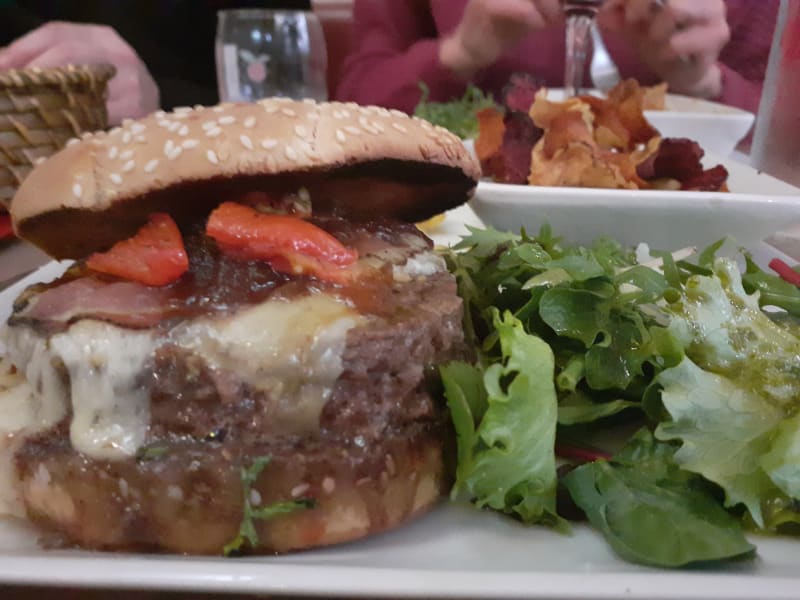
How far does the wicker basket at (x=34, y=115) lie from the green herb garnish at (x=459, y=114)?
148cm

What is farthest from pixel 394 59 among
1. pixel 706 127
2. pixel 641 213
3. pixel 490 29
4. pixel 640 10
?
pixel 641 213

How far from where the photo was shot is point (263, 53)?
418cm

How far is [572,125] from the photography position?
7.06 feet

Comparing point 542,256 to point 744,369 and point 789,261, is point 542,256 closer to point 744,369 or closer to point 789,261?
point 744,369

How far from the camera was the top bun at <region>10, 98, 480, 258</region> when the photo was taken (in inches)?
41.7

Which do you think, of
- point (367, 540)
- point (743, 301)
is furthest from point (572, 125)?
point (367, 540)

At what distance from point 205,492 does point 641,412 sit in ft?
2.42

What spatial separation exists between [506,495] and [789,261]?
139 cm

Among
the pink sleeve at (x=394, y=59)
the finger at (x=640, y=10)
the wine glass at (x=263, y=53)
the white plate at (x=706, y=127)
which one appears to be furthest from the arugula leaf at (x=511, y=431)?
the wine glass at (x=263, y=53)

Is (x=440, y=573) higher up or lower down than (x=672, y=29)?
lower down

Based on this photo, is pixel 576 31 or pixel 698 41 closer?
pixel 576 31

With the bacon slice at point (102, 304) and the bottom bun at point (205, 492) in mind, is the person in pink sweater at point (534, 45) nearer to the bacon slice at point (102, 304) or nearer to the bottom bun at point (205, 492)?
the bacon slice at point (102, 304)

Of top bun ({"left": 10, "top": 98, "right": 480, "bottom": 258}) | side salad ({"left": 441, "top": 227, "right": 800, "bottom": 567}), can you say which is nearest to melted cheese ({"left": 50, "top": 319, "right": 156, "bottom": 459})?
top bun ({"left": 10, "top": 98, "right": 480, "bottom": 258})

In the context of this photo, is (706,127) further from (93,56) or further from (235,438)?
(93,56)
